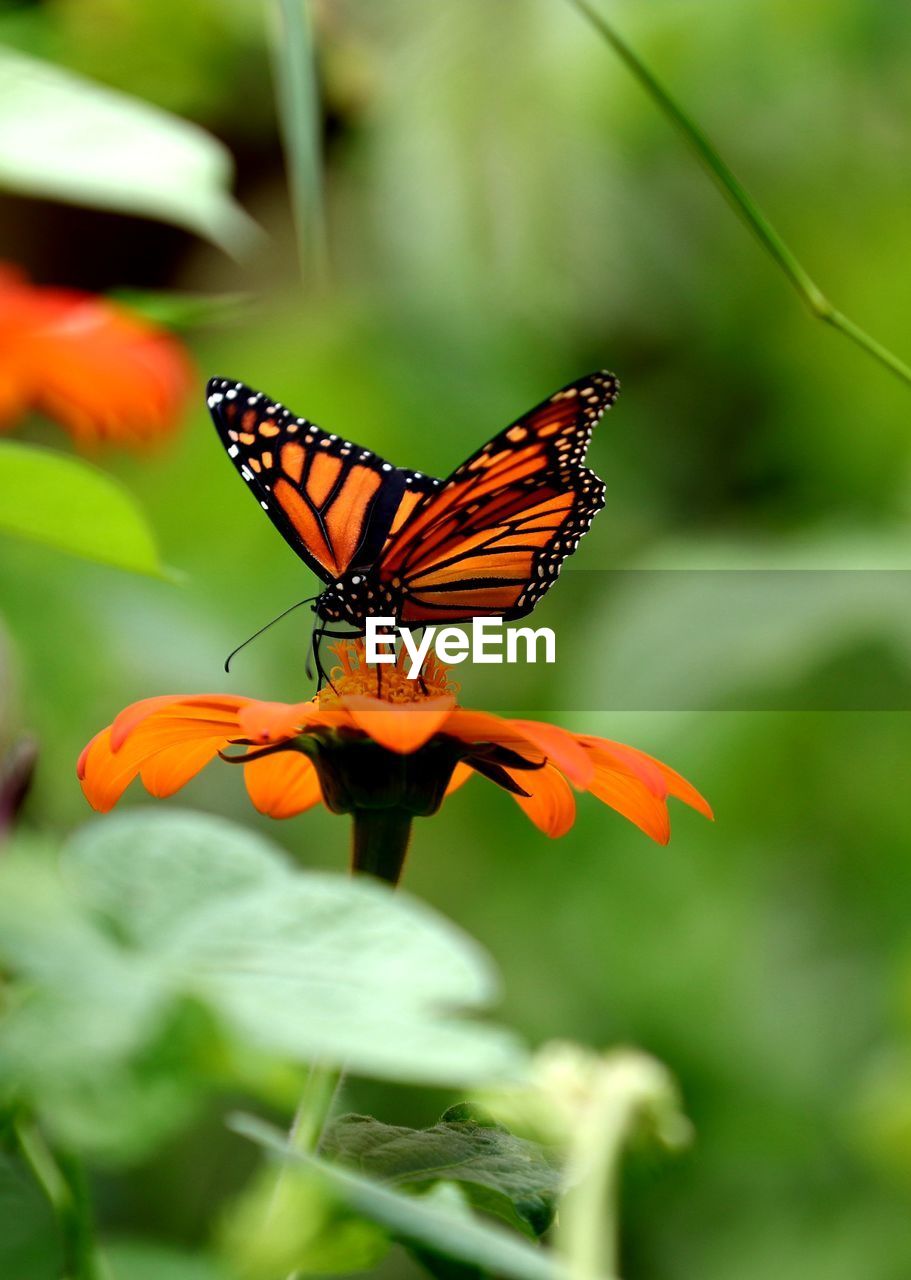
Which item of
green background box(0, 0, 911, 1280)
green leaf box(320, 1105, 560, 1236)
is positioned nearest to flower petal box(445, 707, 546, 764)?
green leaf box(320, 1105, 560, 1236)

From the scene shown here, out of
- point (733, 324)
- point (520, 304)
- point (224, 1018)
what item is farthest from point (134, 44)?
point (224, 1018)

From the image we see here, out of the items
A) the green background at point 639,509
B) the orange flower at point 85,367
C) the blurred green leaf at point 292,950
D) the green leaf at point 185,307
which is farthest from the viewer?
the green background at point 639,509

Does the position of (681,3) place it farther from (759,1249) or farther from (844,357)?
(759,1249)

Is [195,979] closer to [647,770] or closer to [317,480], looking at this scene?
[647,770]

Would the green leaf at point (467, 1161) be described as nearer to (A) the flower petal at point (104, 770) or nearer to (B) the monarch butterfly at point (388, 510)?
(A) the flower petal at point (104, 770)

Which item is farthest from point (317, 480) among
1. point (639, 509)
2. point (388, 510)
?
point (639, 509)

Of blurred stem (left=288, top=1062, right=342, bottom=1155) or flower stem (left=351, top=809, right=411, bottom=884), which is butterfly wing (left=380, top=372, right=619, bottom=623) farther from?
blurred stem (left=288, top=1062, right=342, bottom=1155)

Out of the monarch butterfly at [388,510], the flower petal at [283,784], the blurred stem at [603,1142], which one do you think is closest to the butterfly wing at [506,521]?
the monarch butterfly at [388,510]
